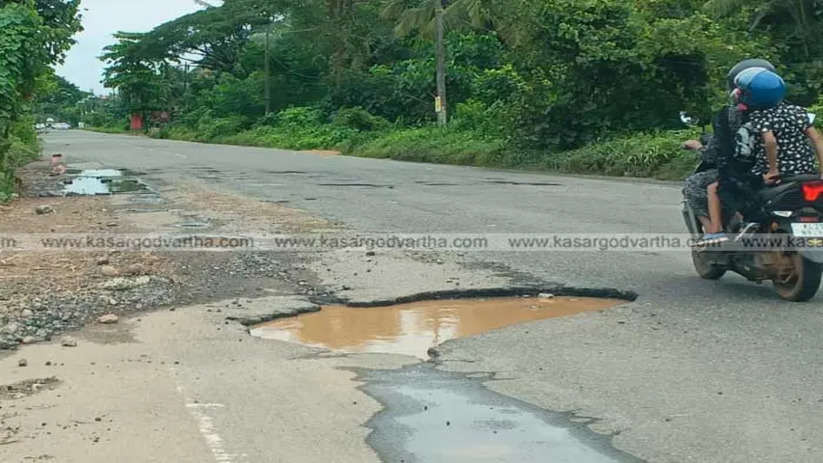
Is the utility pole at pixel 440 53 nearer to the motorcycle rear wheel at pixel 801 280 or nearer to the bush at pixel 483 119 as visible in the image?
the bush at pixel 483 119

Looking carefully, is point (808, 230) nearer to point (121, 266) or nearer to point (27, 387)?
point (27, 387)

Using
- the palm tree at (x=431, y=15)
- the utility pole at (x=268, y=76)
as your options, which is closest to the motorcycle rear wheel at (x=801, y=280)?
the palm tree at (x=431, y=15)

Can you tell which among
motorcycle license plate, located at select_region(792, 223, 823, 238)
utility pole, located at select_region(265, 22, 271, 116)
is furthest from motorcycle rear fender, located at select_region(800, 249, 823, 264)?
utility pole, located at select_region(265, 22, 271, 116)

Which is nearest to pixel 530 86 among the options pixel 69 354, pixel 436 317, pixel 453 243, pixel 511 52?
pixel 511 52

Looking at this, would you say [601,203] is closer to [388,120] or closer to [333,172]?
[333,172]

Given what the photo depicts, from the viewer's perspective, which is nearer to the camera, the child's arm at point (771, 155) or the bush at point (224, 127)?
the child's arm at point (771, 155)

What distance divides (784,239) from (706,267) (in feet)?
3.94

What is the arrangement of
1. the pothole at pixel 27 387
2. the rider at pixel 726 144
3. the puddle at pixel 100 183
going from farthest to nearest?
the puddle at pixel 100 183, the rider at pixel 726 144, the pothole at pixel 27 387

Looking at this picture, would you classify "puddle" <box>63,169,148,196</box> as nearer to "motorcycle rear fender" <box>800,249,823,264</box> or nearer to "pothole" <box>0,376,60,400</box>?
"pothole" <box>0,376,60,400</box>

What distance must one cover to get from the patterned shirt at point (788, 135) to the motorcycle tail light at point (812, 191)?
0.24 meters

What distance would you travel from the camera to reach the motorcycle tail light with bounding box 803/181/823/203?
717cm

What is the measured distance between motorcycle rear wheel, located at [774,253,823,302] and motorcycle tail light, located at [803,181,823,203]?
41 cm

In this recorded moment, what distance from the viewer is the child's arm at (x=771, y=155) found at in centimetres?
729

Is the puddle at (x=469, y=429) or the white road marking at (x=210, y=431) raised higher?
the puddle at (x=469, y=429)
